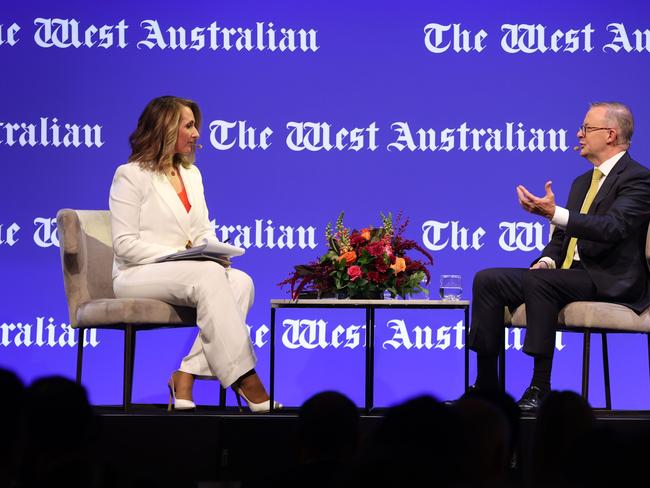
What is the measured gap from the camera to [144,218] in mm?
4695

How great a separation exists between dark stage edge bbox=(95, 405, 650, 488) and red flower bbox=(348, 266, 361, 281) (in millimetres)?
780

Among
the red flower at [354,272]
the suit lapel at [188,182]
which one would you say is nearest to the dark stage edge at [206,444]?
the red flower at [354,272]

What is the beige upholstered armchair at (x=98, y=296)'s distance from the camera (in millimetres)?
4477

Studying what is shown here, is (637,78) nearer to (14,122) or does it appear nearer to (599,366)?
(599,366)

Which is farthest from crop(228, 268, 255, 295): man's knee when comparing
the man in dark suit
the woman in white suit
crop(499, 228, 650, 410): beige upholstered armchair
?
crop(499, 228, 650, 410): beige upholstered armchair

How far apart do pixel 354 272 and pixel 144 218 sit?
956 millimetres

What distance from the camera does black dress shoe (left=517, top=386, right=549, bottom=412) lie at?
4309 mm

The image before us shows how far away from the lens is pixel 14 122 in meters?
5.98

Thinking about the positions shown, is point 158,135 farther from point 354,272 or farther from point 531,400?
point 531,400

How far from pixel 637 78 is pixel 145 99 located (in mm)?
2743

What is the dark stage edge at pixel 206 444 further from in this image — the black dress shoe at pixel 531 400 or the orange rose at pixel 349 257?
the orange rose at pixel 349 257

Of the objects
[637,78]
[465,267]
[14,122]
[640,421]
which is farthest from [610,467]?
[14,122]

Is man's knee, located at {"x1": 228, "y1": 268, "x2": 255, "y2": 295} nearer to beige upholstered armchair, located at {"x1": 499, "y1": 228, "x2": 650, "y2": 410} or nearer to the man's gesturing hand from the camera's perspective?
the man's gesturing hand

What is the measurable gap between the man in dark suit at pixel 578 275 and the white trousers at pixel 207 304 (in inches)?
39.7
